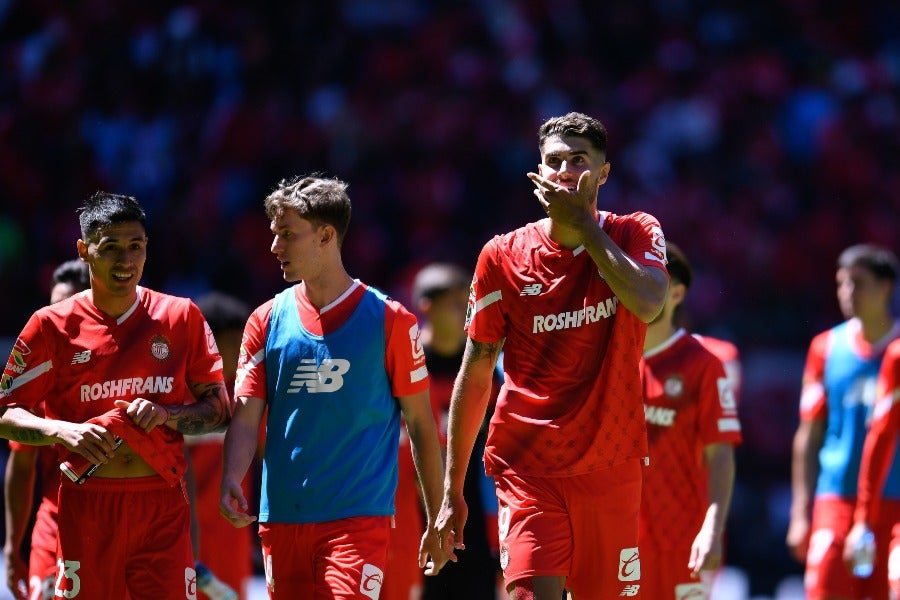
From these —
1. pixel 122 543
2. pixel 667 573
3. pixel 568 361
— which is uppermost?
pixel 568 361

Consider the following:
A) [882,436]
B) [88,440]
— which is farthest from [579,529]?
[882,436]

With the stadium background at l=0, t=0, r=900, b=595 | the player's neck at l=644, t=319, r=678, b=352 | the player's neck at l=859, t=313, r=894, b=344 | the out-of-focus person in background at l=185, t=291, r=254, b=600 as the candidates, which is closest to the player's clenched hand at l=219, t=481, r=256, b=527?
the out-of-focus person in background at l=185, t=291, r=254, b=600

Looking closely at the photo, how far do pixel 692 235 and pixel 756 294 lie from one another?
1019 mm

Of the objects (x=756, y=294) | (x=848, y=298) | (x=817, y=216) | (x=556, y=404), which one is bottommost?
(x=556, y=404)

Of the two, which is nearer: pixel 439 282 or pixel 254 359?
pixel 254 359

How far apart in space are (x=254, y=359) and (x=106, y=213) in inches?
33.9

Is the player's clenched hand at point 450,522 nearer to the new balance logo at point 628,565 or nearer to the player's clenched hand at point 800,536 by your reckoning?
the new balance logo at point 628,565

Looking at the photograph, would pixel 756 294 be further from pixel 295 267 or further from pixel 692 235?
pixel 295 267

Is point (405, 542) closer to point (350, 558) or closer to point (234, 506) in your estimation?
point (350, 558)

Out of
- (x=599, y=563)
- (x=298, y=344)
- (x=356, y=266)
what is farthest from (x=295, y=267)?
(x=356, y=266)

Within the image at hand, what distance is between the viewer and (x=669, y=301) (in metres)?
6.65

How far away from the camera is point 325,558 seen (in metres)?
5.26

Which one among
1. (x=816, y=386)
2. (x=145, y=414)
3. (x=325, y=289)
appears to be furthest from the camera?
(x=816, y=386)

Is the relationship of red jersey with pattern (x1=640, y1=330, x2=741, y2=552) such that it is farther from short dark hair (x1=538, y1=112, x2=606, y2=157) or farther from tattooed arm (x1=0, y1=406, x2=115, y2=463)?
tattooed arm (x1=0, y1=406, x2=115, y2=463)
